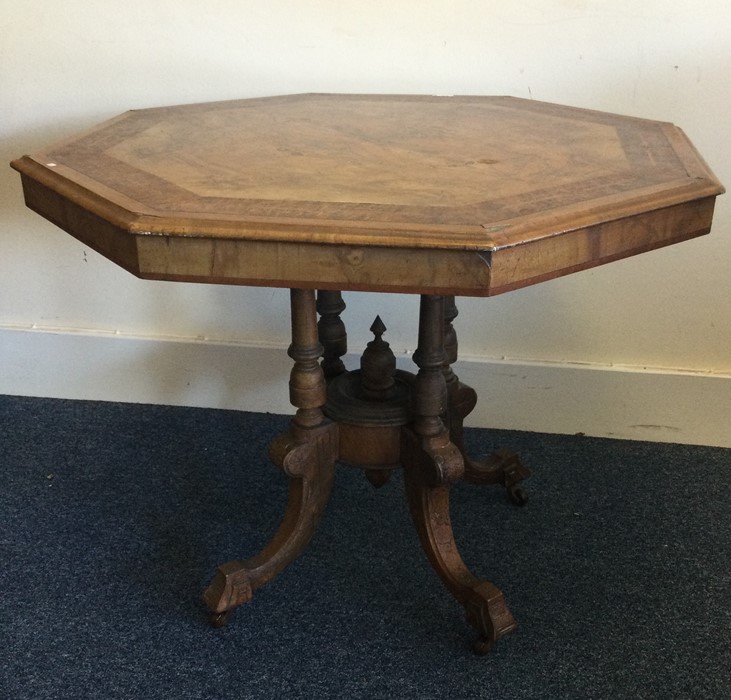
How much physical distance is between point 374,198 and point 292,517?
2.38 ft

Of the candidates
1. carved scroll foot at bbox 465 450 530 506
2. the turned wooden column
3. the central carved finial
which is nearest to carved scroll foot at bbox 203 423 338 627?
the central carved finial

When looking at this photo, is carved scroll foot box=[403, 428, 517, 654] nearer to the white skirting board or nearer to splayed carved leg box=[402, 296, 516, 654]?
splayed carved leg box=[402, 296, 516, 654]

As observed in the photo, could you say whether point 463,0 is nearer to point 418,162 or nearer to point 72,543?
point 418,162

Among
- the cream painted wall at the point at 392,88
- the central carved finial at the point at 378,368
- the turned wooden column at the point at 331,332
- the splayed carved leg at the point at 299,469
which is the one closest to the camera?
the splayed carved leg at the point at 299,469

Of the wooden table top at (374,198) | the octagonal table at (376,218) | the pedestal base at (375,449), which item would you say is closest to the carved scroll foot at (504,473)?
the octagonal table at (376,218)

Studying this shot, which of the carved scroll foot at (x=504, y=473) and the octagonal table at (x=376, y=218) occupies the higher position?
the octagonal table at (x=376, y=218)

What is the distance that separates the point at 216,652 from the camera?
1653 millimetres

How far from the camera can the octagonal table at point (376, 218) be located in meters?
1.13

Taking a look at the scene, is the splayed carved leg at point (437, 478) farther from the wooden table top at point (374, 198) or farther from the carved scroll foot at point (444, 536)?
the wooden table top at point (374, 198)

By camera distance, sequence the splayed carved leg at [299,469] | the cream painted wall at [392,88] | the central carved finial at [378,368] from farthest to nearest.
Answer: the cream painted wall at [392,88]
the central carved finial at [378,368]
the splayed carved leg at [299,469]

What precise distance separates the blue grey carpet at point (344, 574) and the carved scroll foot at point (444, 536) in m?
0.08

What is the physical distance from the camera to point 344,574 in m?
1.85

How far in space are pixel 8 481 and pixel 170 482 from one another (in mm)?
381

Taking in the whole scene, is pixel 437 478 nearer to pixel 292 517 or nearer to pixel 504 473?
pixel 292 517
